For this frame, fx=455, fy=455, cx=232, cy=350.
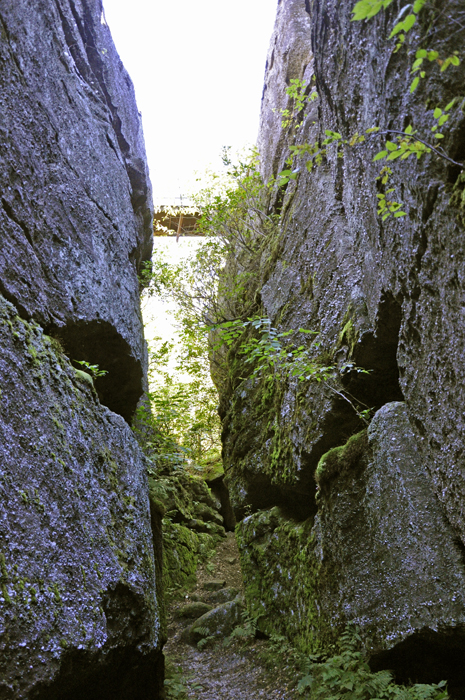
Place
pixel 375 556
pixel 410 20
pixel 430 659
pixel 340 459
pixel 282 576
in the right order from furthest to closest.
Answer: pixel 282 576 → pixel 340 459 → pixel 375 556 → pixel 430 659 → pixel 410 20

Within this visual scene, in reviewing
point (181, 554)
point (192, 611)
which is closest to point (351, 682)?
point (192, 611)

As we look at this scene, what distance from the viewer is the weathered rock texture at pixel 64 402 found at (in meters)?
3.32

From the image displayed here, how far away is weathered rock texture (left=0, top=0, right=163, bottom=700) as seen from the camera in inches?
131

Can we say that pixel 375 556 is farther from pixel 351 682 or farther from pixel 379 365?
pixel 379 365

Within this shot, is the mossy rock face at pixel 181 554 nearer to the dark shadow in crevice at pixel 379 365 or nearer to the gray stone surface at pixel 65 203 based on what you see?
the gray stone surface at pixel 65 203

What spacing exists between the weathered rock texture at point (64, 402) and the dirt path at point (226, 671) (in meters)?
1.29

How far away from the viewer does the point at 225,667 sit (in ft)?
22.9

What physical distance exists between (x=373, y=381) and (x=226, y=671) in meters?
4.89


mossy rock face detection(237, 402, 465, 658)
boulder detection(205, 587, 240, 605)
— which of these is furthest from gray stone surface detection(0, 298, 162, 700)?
boulder detection(205, 587, 240, 605)

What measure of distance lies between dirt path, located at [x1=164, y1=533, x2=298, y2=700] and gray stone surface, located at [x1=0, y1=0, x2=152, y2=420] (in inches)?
165

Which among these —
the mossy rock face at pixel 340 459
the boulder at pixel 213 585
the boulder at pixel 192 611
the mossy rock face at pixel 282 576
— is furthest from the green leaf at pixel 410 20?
the boulder at pixel 213 585

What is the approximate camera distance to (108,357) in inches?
275

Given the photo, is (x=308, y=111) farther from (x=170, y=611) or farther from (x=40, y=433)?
(x=170, y=611)

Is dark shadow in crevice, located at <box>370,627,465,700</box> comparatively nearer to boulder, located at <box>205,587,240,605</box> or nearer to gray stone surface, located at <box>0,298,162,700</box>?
gray stone surface, located at <box>0,298,162,700</box>
